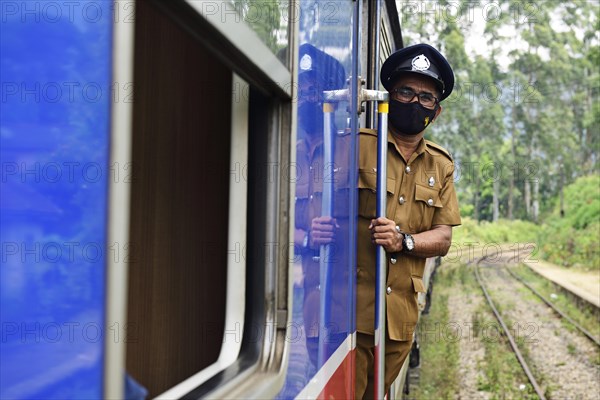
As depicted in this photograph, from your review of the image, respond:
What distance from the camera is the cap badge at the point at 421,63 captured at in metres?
2.89

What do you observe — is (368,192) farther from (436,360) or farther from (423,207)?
(436,360)

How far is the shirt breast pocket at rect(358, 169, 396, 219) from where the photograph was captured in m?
2.88

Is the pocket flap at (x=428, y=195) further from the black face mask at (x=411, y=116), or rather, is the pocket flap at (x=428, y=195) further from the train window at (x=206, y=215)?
the train window at (x=206, y=215)

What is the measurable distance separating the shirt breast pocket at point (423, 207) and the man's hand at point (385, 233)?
0.86 feet

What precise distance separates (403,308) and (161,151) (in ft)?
5.77

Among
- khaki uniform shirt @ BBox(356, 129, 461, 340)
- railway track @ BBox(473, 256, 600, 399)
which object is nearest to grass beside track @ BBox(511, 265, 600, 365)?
railway track @ BBox(473, 256, 600, 399)

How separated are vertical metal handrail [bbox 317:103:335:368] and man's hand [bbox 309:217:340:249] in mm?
17

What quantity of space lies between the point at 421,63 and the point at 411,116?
211 millimetres

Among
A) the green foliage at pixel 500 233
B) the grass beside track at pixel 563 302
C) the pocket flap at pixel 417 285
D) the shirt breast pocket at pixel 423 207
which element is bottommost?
the grass beside track at pixel 563 302

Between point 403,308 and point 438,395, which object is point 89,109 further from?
point 438,395

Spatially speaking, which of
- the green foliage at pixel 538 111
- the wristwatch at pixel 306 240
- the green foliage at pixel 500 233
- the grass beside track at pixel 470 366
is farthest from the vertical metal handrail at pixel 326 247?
the green foliage at pixel 538 111

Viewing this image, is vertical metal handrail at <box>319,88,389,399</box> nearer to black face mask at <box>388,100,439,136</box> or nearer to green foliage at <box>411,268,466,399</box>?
black face mask at <box>388,100,439,136</box>

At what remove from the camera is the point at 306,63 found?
183 centimetres

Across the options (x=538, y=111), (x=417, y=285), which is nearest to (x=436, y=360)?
(x=417, y=285)
